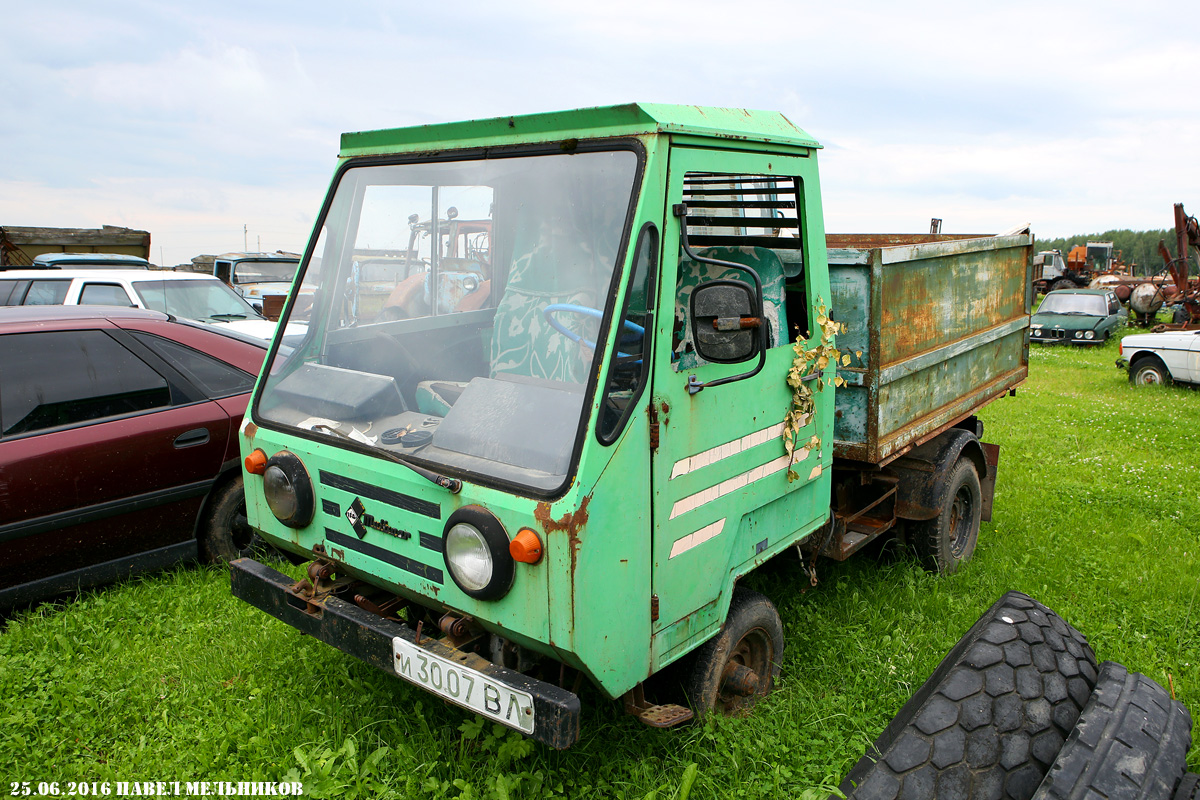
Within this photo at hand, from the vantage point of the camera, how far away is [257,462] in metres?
3.08

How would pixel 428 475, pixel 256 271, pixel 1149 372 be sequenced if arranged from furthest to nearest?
pixel 256 271
pixel 1149 372
pixel 428 475

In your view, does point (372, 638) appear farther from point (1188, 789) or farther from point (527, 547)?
point (1188, 789)

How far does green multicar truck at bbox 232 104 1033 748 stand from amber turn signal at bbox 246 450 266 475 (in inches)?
0.6

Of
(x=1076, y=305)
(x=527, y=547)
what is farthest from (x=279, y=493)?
(x=1076, y=305)

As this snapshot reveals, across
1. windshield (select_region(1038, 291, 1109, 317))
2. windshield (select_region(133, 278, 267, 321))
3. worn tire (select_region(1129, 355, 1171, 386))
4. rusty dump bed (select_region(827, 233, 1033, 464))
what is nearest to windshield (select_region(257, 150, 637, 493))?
rusty dump bed (select_region(827, 233, 1033, 464))

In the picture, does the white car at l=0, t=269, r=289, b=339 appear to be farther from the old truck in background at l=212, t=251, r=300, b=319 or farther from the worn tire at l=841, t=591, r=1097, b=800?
the worn tire at l=841, t=591, r=1097, b=800

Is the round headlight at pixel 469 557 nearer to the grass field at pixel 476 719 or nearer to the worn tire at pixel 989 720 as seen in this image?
the grass field at pixel 476 719

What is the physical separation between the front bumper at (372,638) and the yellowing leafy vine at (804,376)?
1387mm

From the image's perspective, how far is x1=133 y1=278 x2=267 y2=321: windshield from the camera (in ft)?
28.4

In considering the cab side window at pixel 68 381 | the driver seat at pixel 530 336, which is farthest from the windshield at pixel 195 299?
the driver seat at pixel 530 336

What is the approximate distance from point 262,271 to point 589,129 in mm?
15089

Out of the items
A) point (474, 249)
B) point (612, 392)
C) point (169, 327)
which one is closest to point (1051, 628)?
point (612, 392)

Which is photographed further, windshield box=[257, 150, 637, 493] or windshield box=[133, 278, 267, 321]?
windshield box=[133, 278, 267, 321]

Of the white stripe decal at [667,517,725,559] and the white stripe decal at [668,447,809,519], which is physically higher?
the white stripe decal at [668,447,809,519]
